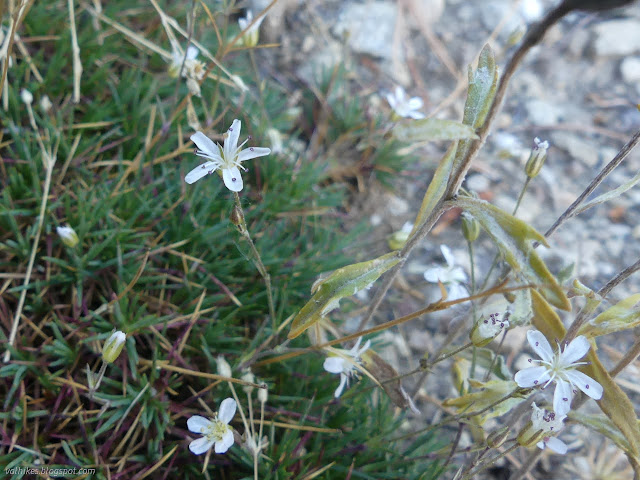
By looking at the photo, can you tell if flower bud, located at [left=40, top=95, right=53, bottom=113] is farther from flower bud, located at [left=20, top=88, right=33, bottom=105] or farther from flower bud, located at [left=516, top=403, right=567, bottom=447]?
flower bud, located at [left=516, top=403, right=567, bottom=447]

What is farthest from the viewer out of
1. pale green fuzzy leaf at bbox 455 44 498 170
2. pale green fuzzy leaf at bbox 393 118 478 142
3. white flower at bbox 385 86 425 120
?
white flower at bbox 385 86 425 120

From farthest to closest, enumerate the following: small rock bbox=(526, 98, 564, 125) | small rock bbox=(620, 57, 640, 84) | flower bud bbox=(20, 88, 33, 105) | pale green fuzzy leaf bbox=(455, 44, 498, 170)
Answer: small rock bbox=(620, 57, 640, 84) → small rock bbox=(526, 98, 564, 125) → flower bud bbox=(20, 88, 33, 105) → pale green fuzzy leaf bbox=(455, 44, 498, 170)

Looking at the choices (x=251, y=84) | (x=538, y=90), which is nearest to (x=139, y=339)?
(x=251, y=84)

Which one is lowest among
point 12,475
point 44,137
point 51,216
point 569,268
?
point 12,475

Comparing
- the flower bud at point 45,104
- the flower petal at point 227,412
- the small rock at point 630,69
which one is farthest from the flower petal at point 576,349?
the small rock at point 630,69

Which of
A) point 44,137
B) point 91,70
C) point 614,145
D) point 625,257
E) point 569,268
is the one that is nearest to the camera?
point 569,268

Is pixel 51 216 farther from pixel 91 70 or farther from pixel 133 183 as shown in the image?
pixel 91 70

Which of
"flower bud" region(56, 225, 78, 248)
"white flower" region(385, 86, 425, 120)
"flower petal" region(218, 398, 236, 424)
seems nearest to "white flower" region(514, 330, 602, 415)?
"flower petal" region(218, 398, 236, 424)

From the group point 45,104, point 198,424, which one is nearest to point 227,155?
point 198,424
